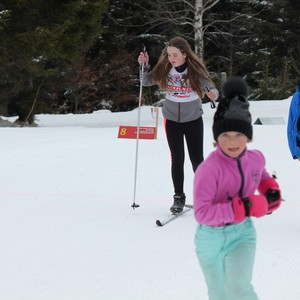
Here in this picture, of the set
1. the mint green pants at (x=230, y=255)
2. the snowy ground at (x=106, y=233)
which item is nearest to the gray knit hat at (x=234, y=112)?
the mint green pants at (x=230, y=255)

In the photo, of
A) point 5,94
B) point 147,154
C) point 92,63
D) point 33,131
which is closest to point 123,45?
point 92,63

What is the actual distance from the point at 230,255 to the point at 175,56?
9.34ft

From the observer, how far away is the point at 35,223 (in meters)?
4.99

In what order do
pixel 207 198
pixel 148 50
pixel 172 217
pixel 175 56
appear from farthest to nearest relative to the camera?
pixel 148 50 → pixel 172 217 → pixel 175 56 → pixel 207 198

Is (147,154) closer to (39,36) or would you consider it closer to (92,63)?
(39,36)

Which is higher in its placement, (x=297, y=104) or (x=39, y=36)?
(x=297, y=104)

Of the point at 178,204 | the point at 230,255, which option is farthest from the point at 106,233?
the point at 230,255

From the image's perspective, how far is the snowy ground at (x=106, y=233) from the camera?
3.44 m

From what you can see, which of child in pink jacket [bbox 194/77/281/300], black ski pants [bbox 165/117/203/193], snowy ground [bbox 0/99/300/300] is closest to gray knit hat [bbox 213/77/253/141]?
child in pink jacket [bbox 194/77/281/300]

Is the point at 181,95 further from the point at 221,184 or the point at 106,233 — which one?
the point at 221,184

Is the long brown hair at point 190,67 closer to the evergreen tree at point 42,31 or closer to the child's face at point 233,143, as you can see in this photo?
the child's face at point 233,143

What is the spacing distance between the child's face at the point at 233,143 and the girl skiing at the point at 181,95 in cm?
247

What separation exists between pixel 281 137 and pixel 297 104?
6.32m

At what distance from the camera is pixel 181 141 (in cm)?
523
